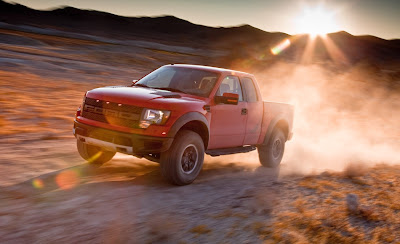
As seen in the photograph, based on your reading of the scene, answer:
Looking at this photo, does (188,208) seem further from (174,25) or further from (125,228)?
(174,25)

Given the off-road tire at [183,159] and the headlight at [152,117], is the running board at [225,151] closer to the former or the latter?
the off-road tire at [183,159]

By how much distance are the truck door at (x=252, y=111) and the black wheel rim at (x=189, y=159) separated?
5.11ft

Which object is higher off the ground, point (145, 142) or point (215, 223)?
point (145, 142)

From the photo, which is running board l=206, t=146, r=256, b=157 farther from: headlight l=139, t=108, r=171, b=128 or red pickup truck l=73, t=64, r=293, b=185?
headlight l=139, t=108, r=171, b=128

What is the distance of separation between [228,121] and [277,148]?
2332 millimetres

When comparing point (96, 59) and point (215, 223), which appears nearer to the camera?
point (215, 223)

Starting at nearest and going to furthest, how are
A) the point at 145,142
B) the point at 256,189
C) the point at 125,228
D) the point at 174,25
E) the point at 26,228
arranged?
1. the point at 26,228
2. the point at 125,228
3. the point at 145,142
4. the point at 256,189
5. the point at 174,25

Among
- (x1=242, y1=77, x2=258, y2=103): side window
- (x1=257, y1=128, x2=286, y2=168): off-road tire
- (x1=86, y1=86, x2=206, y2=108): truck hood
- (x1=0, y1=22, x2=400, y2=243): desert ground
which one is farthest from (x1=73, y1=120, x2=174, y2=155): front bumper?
(x1=257, y1=128, x2=286, y2=168): off-road tire

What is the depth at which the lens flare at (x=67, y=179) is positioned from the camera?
5.78 m

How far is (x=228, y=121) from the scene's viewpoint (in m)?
7.05

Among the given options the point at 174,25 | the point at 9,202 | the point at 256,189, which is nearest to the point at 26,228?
the point at 9,202

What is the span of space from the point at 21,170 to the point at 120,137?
5.68 ft

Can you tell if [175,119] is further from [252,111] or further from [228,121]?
[252,111]

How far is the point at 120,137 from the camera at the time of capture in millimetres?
5777
